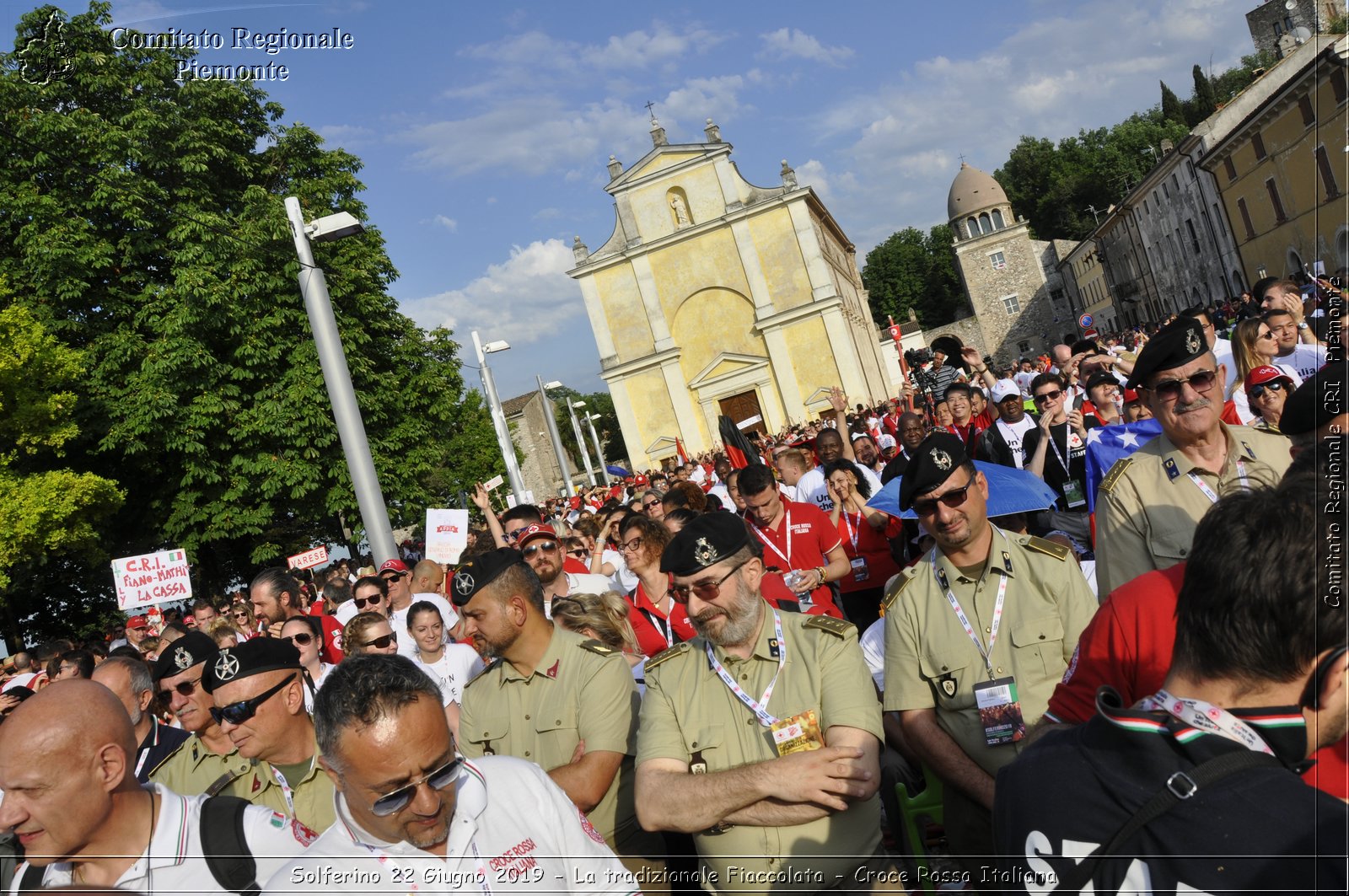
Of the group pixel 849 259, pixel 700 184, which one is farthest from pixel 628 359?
pixel 849 259

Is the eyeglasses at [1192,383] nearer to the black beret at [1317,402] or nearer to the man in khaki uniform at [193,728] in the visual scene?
the black beret at [1317,402]

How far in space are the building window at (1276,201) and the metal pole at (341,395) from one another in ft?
81.0

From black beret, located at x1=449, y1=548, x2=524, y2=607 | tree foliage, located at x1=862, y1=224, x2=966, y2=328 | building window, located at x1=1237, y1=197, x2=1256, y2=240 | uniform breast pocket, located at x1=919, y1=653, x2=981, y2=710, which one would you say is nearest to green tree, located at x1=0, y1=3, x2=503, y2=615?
black beret, located at x1=449, y1=548, x2=524, y2=607

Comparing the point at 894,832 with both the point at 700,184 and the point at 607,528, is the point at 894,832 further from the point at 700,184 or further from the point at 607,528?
the point at 700,184

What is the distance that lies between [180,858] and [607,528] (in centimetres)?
720

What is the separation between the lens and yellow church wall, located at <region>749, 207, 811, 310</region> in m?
57.8

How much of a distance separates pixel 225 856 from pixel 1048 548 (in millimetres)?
3020

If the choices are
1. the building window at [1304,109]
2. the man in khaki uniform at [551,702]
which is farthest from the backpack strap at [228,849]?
the building window at [1304,109]

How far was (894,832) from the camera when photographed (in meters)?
4.96

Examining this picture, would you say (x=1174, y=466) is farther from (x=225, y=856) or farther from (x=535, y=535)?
(x=535, y=535)

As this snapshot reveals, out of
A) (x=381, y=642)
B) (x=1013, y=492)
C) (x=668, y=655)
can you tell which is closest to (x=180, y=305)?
(x=381, y=642)

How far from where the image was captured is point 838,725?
3.62 m

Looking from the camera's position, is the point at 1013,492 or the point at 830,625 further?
the point at 1013,492

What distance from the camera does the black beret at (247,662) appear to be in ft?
14.1
